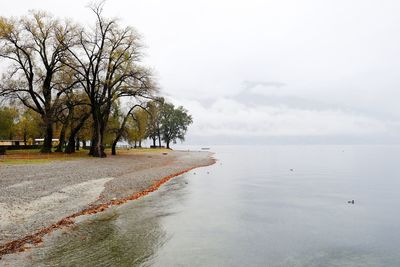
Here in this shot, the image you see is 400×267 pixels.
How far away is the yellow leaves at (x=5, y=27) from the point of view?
4550 cm

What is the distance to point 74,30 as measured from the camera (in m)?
48.4

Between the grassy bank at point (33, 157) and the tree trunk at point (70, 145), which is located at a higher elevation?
the tree trunk at point (70, 145)

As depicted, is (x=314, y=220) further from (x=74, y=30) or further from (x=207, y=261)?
(x=74, y=30)

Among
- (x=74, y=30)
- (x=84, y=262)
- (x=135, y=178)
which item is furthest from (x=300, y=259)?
(x=74, y=30)

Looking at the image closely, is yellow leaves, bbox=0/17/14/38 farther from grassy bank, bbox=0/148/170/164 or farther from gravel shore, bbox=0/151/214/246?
gravel shore, bbox=0/151/214/246

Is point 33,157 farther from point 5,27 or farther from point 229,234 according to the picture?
point 229,234

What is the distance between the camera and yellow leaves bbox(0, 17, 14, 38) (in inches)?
1791

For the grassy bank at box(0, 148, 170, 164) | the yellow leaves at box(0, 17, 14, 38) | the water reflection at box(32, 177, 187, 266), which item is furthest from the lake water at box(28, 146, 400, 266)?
the yellow leaves at box(0, 17, 14, 38)

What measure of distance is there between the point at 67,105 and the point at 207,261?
1755 inches

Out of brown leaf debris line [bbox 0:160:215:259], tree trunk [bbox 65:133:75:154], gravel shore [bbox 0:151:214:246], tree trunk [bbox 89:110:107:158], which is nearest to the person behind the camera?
brown leaf debris line [bbox 0:160:215:259]

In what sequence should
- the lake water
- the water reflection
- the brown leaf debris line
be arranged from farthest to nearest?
the lake water → the brown leaf debris line → the water reflection

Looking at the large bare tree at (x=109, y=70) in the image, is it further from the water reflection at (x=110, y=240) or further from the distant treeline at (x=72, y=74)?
the water reflection at (x=110, y=240)

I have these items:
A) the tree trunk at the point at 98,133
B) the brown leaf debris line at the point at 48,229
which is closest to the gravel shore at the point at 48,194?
the brown leaf debris line at the point at 48,229

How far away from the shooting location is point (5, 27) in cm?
4559
